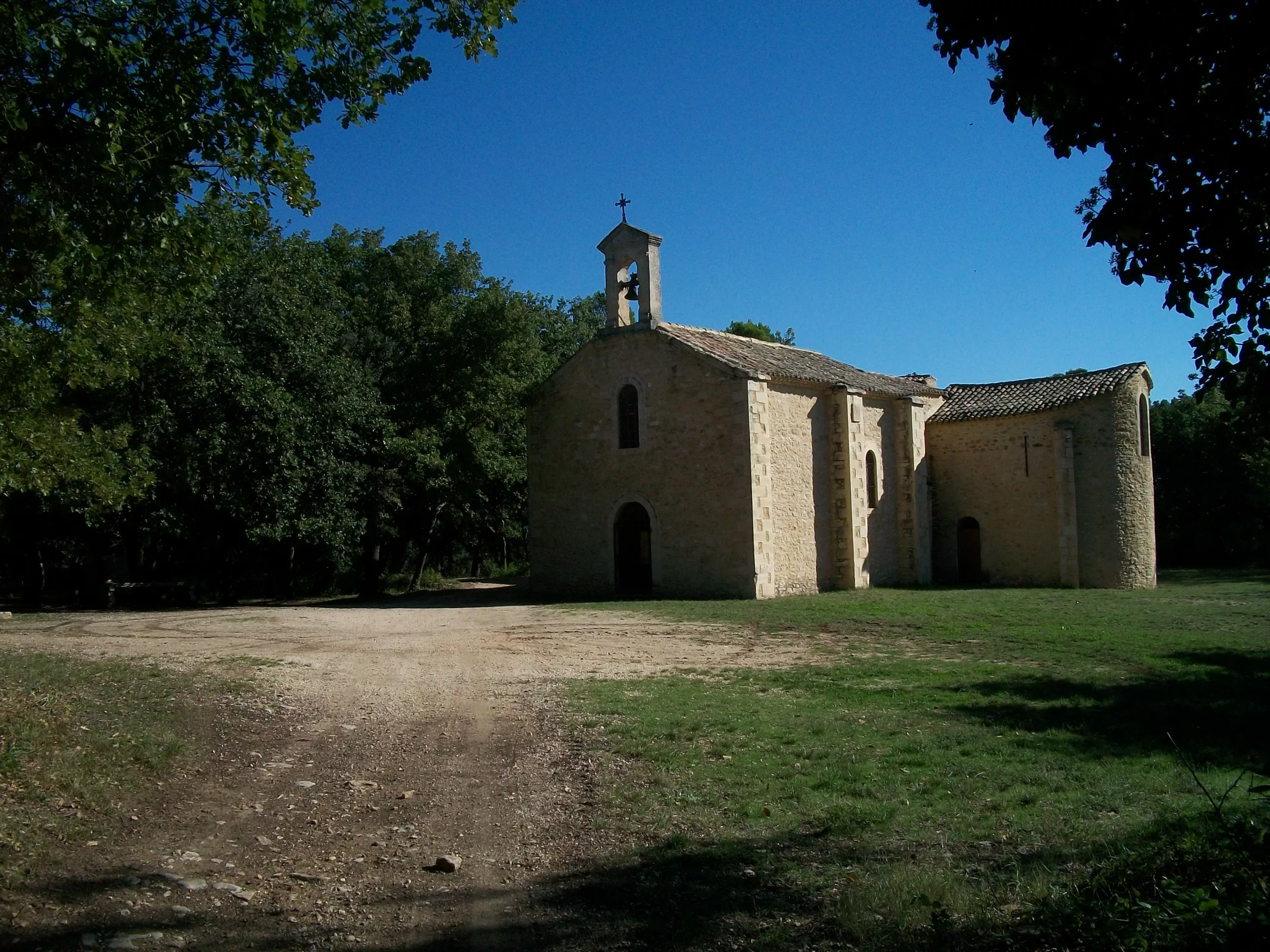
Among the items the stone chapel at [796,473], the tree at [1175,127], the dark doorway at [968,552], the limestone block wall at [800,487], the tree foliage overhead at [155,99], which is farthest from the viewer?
the dark doorway at [968,552]

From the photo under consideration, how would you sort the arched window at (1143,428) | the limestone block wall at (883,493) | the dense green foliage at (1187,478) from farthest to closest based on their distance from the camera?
the dense green foliage at (1187,478) < the arched window at (1143,428) < the limestone block wall at (883,493)

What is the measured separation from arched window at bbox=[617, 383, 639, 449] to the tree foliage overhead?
57.0 ft

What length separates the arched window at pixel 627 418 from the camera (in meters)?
26.7

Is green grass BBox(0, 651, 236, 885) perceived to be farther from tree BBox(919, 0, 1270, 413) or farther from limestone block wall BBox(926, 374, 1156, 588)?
limestone block wall BBox(926, 374, 1156, 588)

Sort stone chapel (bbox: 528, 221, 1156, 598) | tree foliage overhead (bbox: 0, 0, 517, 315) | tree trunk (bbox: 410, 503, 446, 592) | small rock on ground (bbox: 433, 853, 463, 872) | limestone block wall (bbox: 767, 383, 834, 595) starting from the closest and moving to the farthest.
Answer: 1. small rock on ground (bbox: 433, 853, 463, 872)
2. tree foliage overhead (bbox: 0, 0, 517, 315)
3. stone chapel (bbox: 528, 221, 1156, 598)
4. limestone block wall (bbox: 767, 383, 834, 595)
5. tree trunk (bbox: 410, 503, 446, 592)

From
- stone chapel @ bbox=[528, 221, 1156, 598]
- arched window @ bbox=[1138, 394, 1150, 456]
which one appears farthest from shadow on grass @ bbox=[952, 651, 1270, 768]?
arched window @ bbox=[1138, 394, 1150, 456]

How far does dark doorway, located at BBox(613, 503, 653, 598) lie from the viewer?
87.1 feet

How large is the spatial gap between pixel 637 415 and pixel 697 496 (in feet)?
10.00

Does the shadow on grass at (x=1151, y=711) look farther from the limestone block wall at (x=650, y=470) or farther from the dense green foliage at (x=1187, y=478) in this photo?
the dense green foliage at (x=1187, y=478)

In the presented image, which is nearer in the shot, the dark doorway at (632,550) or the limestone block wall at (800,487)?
the limestone block wall at (800,487)

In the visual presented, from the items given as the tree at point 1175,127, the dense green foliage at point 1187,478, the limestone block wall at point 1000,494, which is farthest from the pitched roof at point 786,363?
the tree at point 1175,127

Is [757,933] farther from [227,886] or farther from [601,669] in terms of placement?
[601,669]

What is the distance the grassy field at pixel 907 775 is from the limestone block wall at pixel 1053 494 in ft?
41.1

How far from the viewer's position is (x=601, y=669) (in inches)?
524
